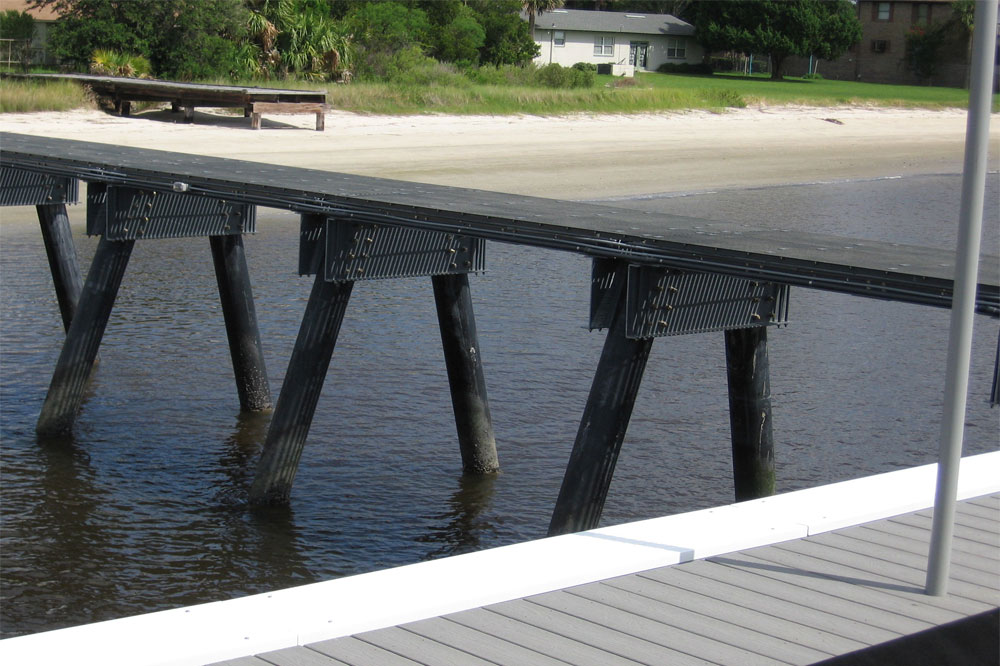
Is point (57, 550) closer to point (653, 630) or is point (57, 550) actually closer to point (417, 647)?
point (417, 647)

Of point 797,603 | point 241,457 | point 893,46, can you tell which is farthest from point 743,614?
point 893,46

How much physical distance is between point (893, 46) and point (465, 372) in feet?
222

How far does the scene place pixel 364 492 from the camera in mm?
9336

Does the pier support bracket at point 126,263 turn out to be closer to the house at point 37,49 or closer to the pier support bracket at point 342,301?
the pier support bracket at point 342,301

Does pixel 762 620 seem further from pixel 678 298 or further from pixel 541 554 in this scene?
pixel 678 298

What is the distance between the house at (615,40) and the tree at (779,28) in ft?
5.92

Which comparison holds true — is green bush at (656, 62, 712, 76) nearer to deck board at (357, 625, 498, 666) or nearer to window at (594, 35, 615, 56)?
window at (594, 35, 615, 56)

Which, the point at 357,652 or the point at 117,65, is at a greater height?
the point at 117,65

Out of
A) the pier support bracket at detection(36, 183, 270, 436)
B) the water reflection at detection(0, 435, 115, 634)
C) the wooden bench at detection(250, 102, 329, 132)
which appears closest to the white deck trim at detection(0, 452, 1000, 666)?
the water reflection at detection(0, 435, 115, 634)

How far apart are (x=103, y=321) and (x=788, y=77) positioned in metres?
60.1

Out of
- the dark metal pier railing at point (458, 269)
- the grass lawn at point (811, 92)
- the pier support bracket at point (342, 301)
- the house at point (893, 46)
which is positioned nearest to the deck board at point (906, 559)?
the dark metal pier railing at point (458, 269)

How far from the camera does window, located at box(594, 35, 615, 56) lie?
6950 cm

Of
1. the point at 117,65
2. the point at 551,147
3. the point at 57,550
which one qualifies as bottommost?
the point at 57,550

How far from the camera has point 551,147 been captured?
28.8 meters
